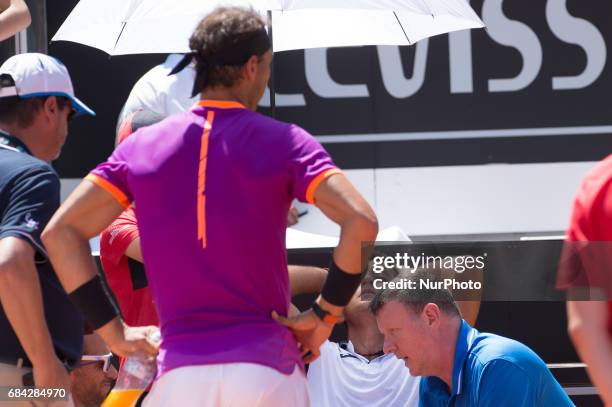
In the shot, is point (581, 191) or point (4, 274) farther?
point (4, 274)

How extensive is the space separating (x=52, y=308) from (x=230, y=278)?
79 centimetres

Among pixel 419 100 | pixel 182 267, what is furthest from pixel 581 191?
pixel 419 100

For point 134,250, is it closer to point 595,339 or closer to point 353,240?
point 353,240

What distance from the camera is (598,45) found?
5.48 m

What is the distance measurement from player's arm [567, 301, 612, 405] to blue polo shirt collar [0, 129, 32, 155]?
1617 millimetres

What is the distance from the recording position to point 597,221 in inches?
73.9

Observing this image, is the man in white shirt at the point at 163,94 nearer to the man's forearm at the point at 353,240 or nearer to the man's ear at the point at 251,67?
the man's ear at the point at 251,67

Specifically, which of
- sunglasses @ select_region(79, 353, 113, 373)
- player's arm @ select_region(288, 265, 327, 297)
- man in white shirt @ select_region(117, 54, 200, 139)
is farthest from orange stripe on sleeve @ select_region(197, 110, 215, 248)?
man in white shirt @ select_region(117, 54, 200, 139)

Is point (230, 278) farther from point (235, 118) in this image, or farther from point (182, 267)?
point (235, 118)

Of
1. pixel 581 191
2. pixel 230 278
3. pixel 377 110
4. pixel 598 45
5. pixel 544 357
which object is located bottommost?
pixel 544 357

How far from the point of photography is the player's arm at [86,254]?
237 cm

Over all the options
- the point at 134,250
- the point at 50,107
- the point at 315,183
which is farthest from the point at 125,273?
the point at 315,183

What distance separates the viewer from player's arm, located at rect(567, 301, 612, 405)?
1777mm

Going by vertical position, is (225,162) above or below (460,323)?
above
